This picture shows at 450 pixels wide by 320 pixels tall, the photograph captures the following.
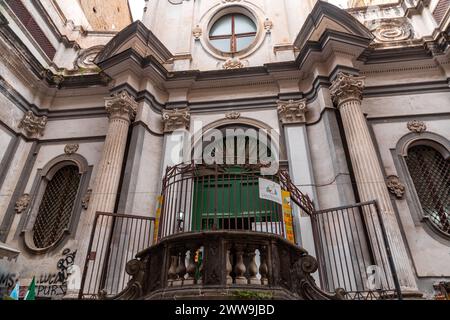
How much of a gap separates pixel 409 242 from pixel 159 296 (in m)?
6.33

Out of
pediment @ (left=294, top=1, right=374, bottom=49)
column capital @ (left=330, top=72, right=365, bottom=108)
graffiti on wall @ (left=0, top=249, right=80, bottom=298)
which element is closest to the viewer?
graffiti on wall @ (left=0, top=249, right=80, bottom=298)

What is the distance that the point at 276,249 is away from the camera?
471cm

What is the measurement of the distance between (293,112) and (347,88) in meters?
1.66

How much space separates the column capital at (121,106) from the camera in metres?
8.95

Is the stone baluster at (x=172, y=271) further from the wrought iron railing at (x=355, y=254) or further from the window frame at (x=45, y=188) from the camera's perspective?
the window frame at (x=45, y=188)

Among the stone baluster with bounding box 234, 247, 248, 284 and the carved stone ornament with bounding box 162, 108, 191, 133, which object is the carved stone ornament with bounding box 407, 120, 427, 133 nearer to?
the carved stone ornament with bounding box 162, 108, 191, 133

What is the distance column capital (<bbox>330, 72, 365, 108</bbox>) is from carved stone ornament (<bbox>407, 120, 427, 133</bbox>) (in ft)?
6.47

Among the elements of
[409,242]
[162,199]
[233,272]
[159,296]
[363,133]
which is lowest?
[159,296]

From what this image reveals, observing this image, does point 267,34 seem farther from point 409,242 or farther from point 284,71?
point 409,242

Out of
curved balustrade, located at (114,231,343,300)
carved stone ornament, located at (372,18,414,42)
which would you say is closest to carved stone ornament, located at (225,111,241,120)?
curved balustrade, located at (114,231,343,300)

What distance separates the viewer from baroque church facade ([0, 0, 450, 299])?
687 cm

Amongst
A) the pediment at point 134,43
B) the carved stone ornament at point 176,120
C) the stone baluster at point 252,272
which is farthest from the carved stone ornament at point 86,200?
the stone baluster at point 252,272

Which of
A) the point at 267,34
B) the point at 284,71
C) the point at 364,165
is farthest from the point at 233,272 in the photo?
the point at 267,34

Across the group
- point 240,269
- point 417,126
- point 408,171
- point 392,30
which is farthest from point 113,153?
point 392,30
